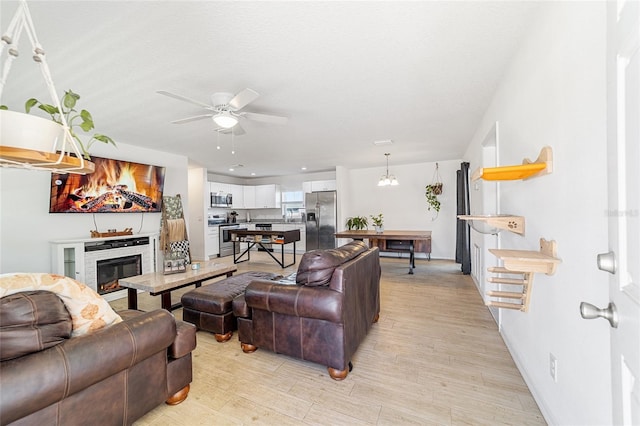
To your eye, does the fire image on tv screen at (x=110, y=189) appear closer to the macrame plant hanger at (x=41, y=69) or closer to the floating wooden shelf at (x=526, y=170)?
the macrame plant hanger at (x=41, y=69)

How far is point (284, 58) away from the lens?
196 centimetres

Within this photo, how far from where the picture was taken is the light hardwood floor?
1.56 metres

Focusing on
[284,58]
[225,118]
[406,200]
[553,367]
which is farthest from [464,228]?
[225,118]

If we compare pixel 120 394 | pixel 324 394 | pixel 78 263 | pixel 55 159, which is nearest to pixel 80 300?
pixel 120 394

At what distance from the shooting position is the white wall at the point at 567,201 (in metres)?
1.00

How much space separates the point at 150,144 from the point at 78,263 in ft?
6.72

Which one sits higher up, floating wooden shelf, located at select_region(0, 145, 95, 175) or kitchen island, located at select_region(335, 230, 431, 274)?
floating wooden shelf, located at select_region(0, 145, 95, 175)

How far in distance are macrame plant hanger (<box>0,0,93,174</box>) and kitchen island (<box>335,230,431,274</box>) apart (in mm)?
4419

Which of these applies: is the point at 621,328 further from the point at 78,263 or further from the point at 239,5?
the point at 78,263

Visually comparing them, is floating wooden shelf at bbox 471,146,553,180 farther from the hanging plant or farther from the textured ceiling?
the hanging plant

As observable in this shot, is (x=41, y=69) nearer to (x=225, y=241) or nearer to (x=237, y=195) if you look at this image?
(x=225, y=241)

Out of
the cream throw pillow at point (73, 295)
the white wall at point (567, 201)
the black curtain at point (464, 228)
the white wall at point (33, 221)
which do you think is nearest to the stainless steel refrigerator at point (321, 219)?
the black curtain at point (464, 228)

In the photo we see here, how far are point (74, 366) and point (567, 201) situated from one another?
7.83ft

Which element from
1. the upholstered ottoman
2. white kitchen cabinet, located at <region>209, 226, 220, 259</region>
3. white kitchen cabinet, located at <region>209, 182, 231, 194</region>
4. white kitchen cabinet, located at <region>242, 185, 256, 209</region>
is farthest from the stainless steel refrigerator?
the upholstered ottoman
